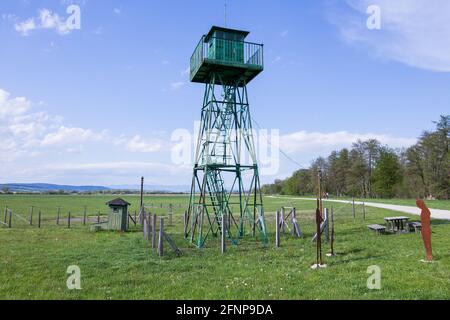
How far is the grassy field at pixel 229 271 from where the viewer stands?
27.6 feet

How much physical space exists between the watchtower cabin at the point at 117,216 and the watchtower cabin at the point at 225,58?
1168 centimetres

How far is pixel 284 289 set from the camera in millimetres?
8641

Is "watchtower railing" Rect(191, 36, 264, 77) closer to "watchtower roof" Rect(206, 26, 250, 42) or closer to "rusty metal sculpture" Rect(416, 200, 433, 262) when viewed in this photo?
"watchtower roof" Rect(206, 26, 250, 42)

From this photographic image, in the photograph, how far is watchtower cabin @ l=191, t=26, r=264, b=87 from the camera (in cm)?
1812

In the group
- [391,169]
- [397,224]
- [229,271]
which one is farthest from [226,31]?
[391,169]

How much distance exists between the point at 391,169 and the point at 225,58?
254 feet

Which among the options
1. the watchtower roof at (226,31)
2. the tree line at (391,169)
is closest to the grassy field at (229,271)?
the watchtower roof at (226,31)

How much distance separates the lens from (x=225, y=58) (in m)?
18.3

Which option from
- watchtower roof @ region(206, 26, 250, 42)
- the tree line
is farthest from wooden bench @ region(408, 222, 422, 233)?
the tree line

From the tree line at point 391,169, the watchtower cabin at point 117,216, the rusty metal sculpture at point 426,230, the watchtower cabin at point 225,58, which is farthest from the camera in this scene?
the tree line at point 391,169

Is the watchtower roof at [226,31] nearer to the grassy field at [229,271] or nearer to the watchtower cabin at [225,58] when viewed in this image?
the watchtower cabin at [225,58]
